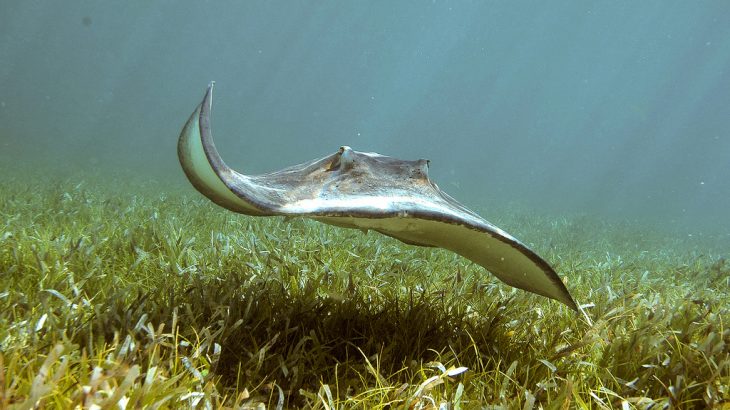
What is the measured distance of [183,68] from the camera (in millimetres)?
103438

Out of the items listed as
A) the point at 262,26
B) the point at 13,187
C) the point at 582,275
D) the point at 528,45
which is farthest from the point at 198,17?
the point at 582,275

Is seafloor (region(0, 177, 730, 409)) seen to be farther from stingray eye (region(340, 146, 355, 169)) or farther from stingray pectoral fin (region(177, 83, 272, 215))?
stingray eye (region(340, 146, 355, 169))

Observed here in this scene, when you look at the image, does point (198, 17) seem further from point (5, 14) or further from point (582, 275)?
point (582, 275)

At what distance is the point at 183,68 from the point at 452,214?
11663 centimetres

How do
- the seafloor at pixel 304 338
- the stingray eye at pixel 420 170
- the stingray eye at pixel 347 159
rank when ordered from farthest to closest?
the stingray eye at pixel 420 170 < the stingray eye at pixel 347 159 < the seafloor at pixel 304 338

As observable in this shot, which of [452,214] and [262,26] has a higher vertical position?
[262,26]

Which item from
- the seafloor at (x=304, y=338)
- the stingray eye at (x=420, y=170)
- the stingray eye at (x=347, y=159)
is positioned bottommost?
the seafloor at (x=304, y=338)

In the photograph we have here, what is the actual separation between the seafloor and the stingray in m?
0.42

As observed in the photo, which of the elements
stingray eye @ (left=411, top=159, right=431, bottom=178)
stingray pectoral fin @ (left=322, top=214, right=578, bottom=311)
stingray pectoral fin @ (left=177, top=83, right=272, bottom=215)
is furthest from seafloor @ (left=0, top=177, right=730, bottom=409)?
stingray eye @ (left=411, top=159, right=431, bottom=178)

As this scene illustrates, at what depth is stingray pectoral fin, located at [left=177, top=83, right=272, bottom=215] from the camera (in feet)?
4.93

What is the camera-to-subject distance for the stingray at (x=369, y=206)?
149 cm

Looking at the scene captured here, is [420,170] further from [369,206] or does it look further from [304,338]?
[304,338]

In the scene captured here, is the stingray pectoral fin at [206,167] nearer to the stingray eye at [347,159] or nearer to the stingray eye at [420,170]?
the stingray eye at [347,159]

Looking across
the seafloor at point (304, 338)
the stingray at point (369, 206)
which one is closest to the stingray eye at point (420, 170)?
the stingray at point (369, 206)
